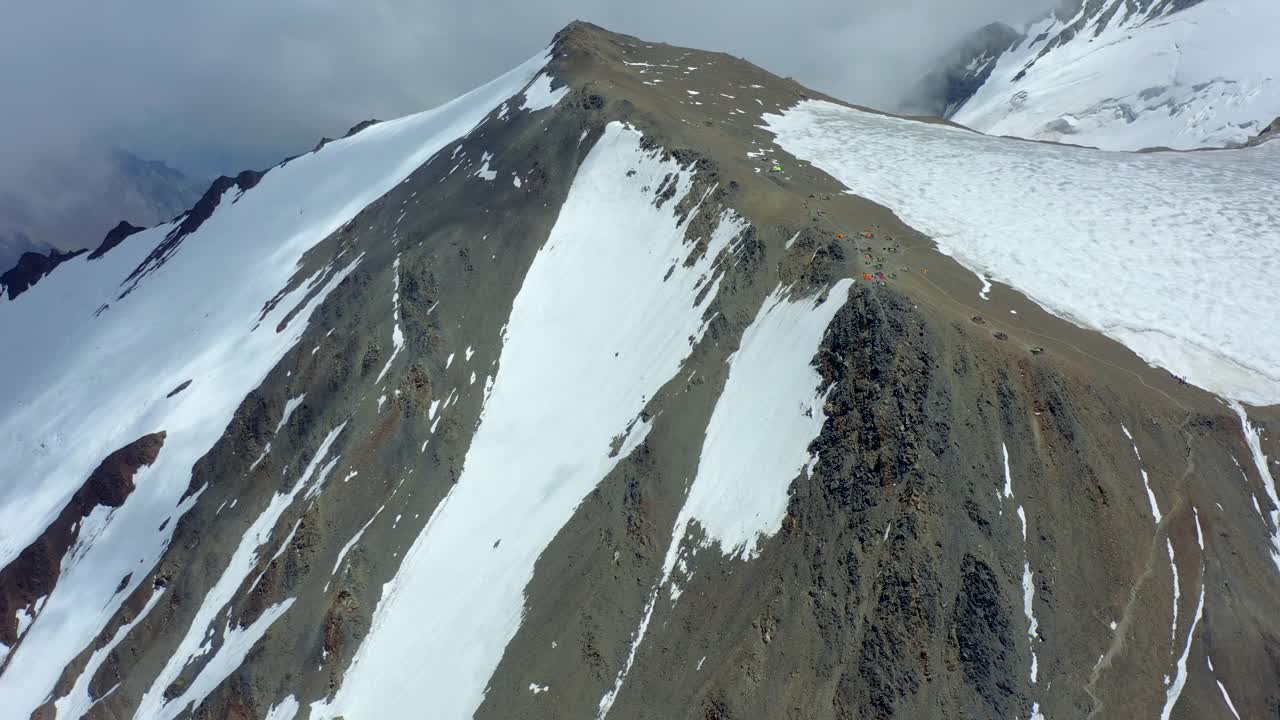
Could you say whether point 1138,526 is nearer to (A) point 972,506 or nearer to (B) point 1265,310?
(A) point 972,506

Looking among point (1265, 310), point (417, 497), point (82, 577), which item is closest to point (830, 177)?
point (1265, 310)

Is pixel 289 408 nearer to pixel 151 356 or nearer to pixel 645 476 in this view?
pixel 645 476

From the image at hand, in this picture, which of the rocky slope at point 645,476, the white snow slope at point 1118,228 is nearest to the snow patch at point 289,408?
the rocky slope at point 645,476

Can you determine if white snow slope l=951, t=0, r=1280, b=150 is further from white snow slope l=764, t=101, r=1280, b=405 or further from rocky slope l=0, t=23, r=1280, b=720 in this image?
rocky slope l=0, t=23, r=1280, b=720

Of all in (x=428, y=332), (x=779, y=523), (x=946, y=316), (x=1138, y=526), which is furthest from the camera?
(x=428, y=332)

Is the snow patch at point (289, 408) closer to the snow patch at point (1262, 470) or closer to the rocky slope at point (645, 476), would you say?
the rocky slope at point (645, 476)
